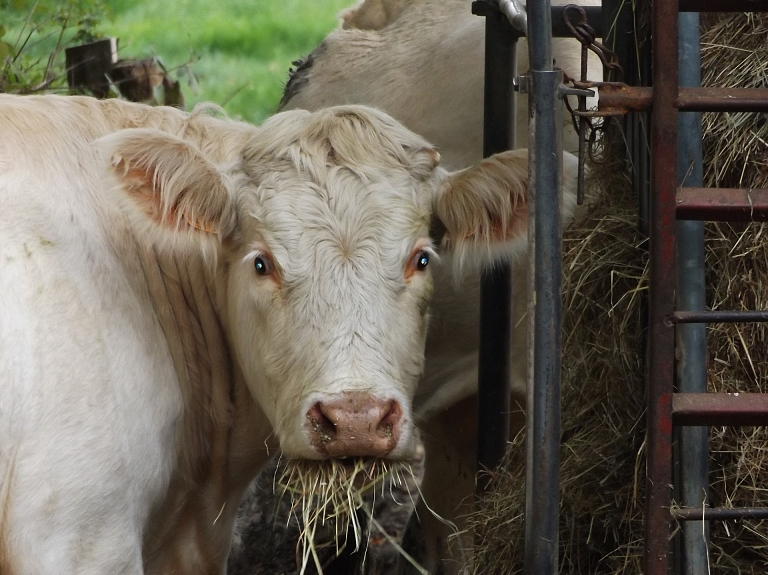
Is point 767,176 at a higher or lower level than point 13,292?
higher

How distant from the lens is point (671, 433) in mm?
2391

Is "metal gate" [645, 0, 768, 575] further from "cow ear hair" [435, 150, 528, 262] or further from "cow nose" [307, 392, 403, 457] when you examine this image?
"cow ear hair" [435, 150, 528, 262]

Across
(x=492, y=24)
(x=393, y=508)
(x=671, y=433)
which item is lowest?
(x=393, y=508)

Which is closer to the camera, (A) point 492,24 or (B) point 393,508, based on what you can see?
(A) point 492,24

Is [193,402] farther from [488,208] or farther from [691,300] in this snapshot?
[691,300]

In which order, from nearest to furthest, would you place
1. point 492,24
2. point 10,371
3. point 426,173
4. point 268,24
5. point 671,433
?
1. point 671,433
2. point 10,371
3. point 426,173
4. point 492,24
5. point 268,24

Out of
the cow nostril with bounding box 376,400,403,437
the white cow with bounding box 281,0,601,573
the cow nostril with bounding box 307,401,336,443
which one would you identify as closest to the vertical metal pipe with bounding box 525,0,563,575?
the cow nostril with bounding box 376,400,403,437

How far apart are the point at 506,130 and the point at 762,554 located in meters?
1.64

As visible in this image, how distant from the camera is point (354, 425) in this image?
8.66ft

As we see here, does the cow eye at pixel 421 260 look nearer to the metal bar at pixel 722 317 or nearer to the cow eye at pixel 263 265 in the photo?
the cow eye at pixel 263 265

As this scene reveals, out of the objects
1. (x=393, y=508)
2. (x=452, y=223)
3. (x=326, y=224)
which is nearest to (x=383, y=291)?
(x=326, y=224)

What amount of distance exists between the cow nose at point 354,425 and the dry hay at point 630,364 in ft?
1.81

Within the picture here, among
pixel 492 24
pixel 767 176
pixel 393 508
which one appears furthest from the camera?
pixel 393 508

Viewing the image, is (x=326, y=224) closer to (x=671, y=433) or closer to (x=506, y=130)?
(x=506, y=130)
